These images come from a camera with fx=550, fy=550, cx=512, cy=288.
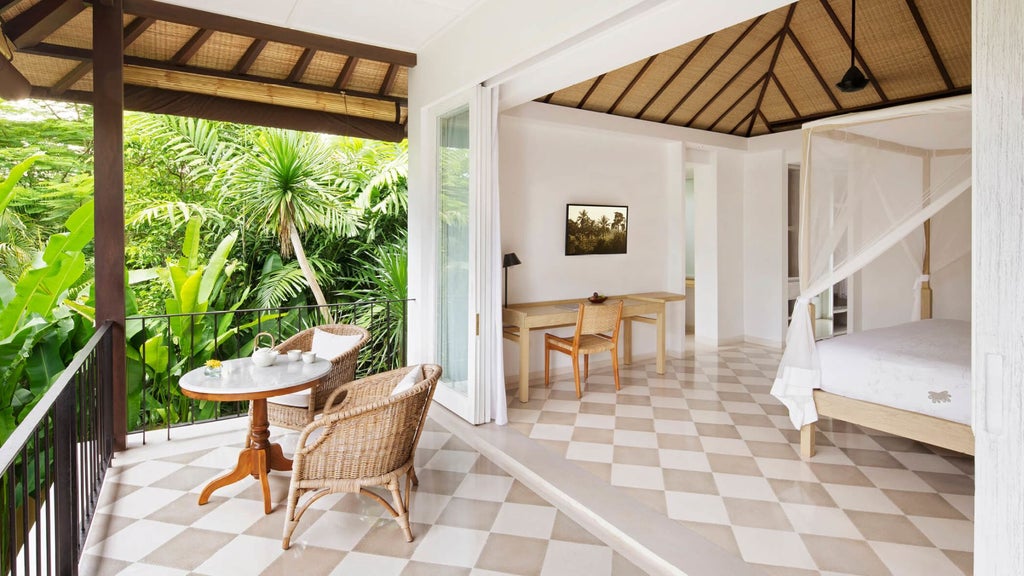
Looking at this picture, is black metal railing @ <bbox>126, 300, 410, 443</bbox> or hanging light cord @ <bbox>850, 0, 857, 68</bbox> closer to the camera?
black metal railing @ <bbox>126, 300, 410, 443</bbox>

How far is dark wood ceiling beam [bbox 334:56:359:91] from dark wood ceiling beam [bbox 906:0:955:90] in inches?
186

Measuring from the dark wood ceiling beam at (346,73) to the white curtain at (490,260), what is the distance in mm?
1672

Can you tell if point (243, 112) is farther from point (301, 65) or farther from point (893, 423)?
point (893, 423)

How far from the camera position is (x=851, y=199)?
12.1ft

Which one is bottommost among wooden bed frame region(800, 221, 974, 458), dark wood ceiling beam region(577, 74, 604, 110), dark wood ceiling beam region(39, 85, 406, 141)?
wooden bed frame region(800, 221, 974, 458)

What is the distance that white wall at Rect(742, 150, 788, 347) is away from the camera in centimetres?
709

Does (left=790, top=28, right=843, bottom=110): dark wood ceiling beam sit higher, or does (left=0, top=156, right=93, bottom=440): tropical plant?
(left=790, top=28, right=843, bottom=110): dark wood ceiling beam

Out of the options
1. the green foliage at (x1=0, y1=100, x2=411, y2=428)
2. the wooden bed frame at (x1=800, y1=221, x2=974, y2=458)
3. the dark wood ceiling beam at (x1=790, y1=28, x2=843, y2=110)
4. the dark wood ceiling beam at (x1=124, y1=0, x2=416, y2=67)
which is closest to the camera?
the wooden bed frame at (x1=800, y1=221, x2=974, y2=458)

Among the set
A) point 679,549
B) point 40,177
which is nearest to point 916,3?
point 679,549

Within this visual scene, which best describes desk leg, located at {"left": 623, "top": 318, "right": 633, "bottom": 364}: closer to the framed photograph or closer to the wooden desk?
A: the wooden desk

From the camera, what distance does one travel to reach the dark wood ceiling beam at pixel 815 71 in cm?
558

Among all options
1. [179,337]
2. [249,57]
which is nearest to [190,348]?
[179,337]

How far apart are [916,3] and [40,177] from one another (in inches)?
422

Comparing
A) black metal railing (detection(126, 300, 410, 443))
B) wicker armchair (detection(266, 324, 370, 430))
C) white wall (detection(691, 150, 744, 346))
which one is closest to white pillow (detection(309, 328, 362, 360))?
wicker armchair (detection(266, 324, 370, 430))
